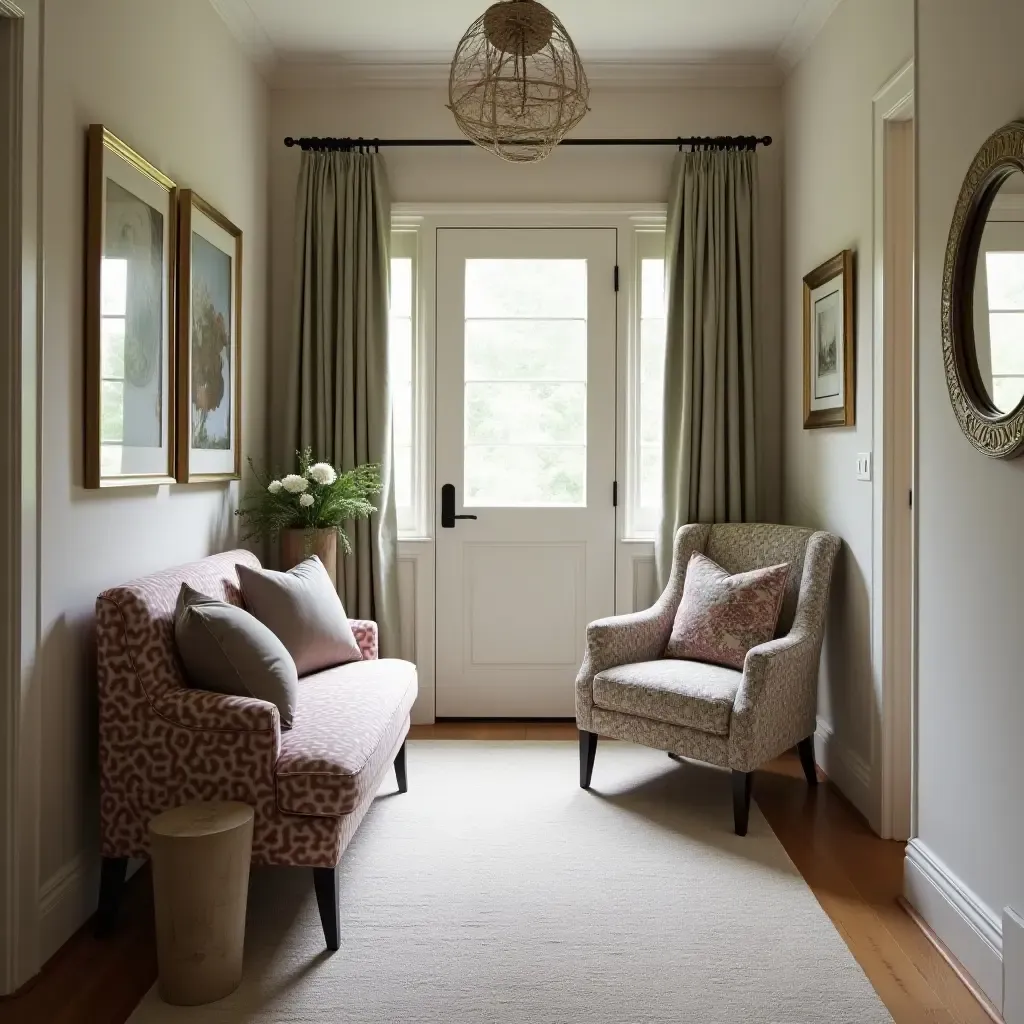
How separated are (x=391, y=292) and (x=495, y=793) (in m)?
2.27

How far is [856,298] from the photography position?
3309 millimetres

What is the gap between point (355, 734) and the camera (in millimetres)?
2502

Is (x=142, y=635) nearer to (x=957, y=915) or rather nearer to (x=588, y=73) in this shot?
(x=957, y=915)

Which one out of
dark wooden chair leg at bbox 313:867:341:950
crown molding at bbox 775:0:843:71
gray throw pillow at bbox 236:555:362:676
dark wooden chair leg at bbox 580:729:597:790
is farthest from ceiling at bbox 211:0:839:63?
dark wooden chair leg at bbox 313:867:341:950

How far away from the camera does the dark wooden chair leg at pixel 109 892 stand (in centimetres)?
240

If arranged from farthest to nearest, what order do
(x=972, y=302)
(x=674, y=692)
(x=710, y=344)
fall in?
(x=710, y=344), (x=674, y=692), (x=972, y=302)

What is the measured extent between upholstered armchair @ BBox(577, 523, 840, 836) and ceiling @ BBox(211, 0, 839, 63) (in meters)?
2.04

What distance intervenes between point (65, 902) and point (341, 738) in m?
0.79

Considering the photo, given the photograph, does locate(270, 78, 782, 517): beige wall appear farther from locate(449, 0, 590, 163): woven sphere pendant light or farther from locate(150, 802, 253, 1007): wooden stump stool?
locate(150, 802, 253, 1007): wooden stump stool

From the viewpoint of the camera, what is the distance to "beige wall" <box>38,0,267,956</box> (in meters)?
2.28

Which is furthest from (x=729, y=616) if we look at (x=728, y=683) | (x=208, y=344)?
(x=208, y=344)

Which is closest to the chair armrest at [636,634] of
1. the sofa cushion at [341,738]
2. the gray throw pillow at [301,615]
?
the sofa cushion at [341,738]

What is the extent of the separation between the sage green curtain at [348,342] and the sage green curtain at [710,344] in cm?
126

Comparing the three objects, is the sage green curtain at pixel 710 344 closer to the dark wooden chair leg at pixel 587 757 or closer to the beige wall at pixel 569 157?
the beige wall at pixel 569 157
